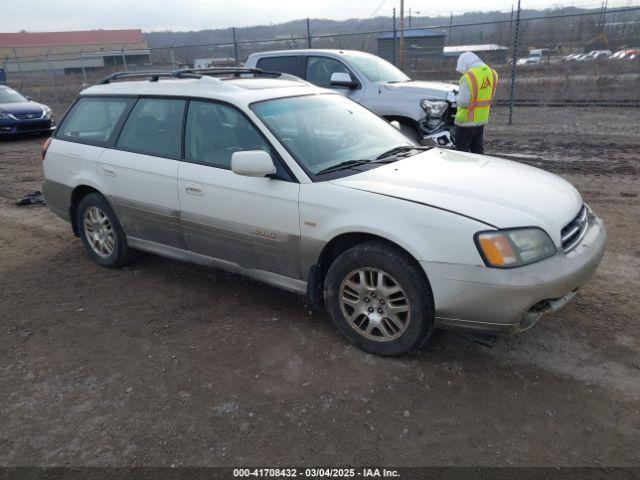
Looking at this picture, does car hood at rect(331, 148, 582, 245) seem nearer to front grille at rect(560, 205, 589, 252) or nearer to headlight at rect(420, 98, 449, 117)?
front grille at rect(560, 205, 589, 252)

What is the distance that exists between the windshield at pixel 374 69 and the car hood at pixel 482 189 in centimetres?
494

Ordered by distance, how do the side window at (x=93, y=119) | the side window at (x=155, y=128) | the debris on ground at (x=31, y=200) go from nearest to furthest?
the side window at (x=155, y=128) → the side window at (x=93, y=119) → the debris on ground at (x=31, y=200)

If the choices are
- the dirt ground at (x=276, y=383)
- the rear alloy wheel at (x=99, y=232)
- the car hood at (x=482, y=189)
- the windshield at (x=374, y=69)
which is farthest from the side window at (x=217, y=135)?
the windshield at (x=374, y=69)

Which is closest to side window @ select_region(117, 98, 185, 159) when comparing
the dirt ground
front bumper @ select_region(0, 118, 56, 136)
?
the dirt ground

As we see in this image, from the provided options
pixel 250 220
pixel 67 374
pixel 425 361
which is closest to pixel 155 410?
pixel 67 374

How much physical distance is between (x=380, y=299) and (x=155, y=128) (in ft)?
8.21

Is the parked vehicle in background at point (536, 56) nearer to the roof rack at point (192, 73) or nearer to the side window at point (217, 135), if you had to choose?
the roof rack at point (192, 73)

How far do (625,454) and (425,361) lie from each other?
1.18m

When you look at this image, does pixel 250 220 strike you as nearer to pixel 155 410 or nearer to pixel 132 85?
pixel 155 410

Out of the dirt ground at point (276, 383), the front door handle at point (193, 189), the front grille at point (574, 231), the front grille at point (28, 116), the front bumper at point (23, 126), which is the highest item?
the front door handle at point (193, 189)

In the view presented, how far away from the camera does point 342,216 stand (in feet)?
10.9

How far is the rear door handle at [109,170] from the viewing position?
458cm

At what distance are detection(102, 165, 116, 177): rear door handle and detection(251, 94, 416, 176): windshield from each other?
1584mm

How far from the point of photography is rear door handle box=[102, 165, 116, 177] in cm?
458
